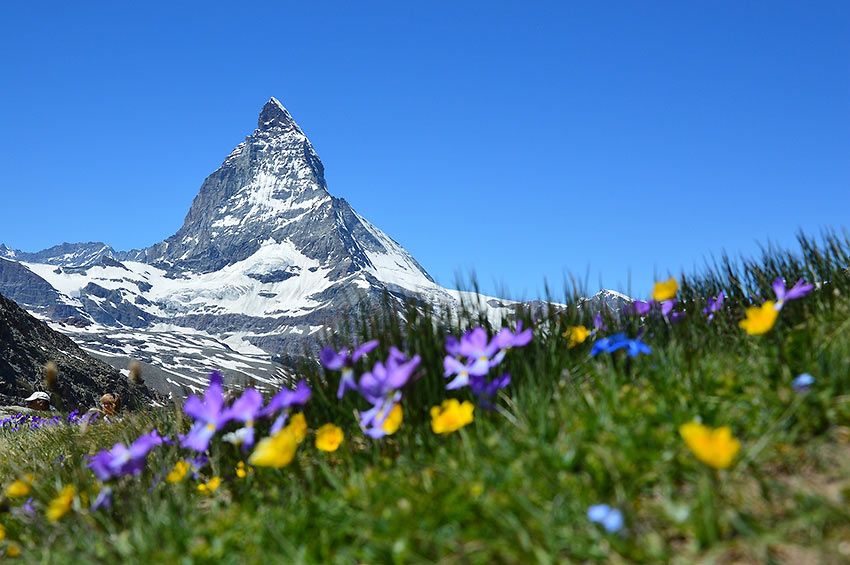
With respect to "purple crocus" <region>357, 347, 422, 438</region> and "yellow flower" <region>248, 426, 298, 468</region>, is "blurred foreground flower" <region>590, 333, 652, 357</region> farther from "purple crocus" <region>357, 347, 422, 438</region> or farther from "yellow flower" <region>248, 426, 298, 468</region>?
"yellow flower" <region>248, 426, 298, 468</region>

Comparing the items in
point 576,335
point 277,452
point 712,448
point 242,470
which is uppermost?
point 576,335

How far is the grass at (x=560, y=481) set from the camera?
6.10 feet

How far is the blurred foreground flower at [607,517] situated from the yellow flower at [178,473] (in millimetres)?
2196

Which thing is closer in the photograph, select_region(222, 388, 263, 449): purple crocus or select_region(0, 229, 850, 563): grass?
select_region(0, 229, 850, 563): grass

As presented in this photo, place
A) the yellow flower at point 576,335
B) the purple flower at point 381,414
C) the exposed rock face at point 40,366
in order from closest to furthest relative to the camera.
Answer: the purple flower at point 381,414, the yellow flower at point 576,335, the exposed rock face at point 40,366

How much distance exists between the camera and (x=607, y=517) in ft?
6.02

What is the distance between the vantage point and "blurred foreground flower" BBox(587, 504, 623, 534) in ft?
5.86

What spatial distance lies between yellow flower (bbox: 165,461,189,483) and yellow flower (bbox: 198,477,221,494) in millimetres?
111

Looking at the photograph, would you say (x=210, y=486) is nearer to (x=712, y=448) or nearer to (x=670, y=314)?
(x=712, y=448)

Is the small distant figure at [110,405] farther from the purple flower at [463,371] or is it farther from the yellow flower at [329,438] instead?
the purple flower at [463,371]

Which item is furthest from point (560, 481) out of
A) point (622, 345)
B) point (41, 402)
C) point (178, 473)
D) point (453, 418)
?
point (41, 402)

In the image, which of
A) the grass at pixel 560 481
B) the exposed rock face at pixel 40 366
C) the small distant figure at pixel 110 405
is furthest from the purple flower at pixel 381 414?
the exposed rock face at pixel 40 366

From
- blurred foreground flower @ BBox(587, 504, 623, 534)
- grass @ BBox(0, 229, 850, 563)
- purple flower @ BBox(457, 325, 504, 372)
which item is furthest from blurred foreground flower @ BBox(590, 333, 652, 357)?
blurred foreground flower @ BBox(587, 504, 623, 534)

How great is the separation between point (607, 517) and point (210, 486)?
80.3 inches
